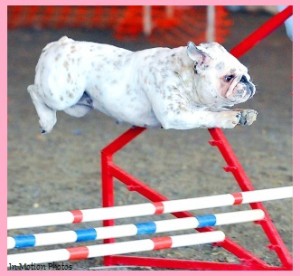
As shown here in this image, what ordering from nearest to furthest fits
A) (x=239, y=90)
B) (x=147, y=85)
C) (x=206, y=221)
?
1. (x=239, y=90)
2. (x=147, y=85)
3. (x=206, y=221)

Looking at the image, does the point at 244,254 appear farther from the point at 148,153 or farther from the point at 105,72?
the point at 148,153

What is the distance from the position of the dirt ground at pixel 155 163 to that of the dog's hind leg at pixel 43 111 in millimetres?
740

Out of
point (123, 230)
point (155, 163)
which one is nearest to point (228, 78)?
point (123, 230)

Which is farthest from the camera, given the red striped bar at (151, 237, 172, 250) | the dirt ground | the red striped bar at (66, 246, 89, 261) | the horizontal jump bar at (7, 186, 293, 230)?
the dirt ground

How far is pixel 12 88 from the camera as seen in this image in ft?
23.6

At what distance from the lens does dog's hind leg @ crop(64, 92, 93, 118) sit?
2.95 metres

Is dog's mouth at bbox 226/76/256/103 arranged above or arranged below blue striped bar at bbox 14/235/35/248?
above

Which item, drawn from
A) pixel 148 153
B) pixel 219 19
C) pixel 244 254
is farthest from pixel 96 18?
pixel 244 254

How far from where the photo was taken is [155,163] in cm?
522

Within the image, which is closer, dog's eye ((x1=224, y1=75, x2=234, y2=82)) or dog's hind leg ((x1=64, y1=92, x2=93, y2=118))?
dog's eye ((x1=224, y1=75, x2=234, y2=82))

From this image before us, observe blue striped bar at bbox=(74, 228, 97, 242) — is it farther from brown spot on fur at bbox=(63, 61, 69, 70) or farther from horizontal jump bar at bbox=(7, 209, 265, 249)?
brown spot on fur at bbox=(63, 61, 69, 70)

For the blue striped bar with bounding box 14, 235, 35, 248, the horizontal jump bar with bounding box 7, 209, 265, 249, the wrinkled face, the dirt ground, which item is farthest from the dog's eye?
the dirt ground

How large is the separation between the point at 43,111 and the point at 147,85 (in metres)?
0.40

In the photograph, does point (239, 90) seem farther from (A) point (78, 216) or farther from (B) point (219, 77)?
(A) point (78, 216)
